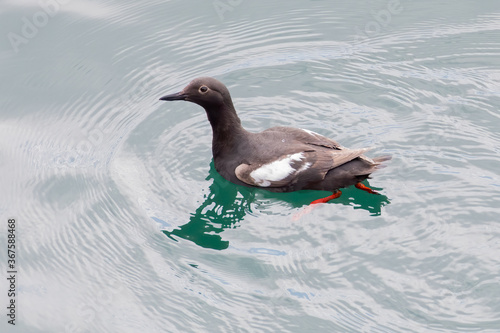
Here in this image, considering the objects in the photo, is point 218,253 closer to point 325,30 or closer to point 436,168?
point 436,168

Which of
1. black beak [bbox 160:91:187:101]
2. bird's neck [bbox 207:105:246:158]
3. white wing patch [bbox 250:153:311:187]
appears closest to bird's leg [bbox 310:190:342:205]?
white wing patch [bbox 250:153:311:187]

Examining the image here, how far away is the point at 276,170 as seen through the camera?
9586mm

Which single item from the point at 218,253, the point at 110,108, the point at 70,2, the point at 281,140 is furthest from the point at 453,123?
the point at 70,2

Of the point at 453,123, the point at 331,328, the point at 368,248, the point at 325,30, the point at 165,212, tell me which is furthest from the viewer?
the point at 325,30

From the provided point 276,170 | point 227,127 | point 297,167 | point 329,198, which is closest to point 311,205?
point 329,198

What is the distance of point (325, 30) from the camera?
12328 mm

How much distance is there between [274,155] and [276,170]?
19cm

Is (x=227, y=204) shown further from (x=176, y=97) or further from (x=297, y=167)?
(x=176, y=97)

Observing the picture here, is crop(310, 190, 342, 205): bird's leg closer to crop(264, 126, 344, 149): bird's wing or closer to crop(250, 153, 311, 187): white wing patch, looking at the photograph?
crop(250, 153, 311, 187): white wing patch

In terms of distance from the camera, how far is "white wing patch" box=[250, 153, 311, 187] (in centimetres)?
955

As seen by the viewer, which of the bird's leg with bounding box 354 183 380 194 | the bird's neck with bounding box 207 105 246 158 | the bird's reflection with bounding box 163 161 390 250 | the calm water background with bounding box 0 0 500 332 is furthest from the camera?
the bird's neck with bounding box 207 105 246 158

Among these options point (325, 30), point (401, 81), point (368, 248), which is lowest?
point (368, 248)

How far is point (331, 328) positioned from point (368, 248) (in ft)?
3.79

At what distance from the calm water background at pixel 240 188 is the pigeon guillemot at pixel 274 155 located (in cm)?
22
